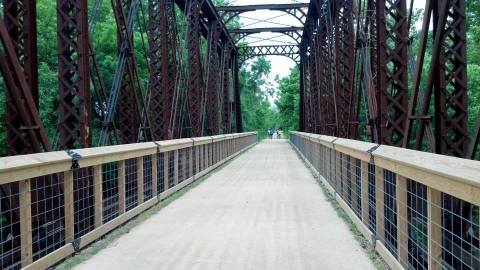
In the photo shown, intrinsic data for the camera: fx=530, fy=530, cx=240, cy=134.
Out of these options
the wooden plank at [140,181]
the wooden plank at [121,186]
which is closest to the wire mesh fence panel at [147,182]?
the wooden plank at [140,181]

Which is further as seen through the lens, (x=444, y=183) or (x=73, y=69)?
Answer: (x=73, y=69)

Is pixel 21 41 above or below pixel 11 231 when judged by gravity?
above

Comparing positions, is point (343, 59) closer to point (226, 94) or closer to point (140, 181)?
point (140, 181)

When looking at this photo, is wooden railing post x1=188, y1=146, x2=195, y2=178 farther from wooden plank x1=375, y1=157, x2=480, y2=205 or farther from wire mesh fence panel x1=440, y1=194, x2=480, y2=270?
wooden plank x1=375, y1=157, x2=480, y2=205

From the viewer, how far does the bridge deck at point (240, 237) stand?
459cm

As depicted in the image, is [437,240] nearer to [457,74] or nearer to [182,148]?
[457,74]

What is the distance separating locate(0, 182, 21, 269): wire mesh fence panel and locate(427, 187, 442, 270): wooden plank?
2.87 metres

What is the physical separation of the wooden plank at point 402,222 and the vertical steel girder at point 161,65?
9.80 m

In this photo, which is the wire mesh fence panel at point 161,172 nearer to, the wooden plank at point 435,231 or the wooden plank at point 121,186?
the wooden plank at point 121,186

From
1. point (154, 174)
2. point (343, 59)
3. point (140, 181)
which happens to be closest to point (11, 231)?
point (140, 181)

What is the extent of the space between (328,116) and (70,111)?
12.4 m

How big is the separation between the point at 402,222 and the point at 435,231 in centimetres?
79

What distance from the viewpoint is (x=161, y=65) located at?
13.5 meters

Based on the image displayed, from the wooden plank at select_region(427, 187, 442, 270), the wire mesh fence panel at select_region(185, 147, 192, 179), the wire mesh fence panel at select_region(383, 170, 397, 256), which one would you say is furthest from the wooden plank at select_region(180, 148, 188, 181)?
the wooden plank at select_region(427, 187, 442, 270)
